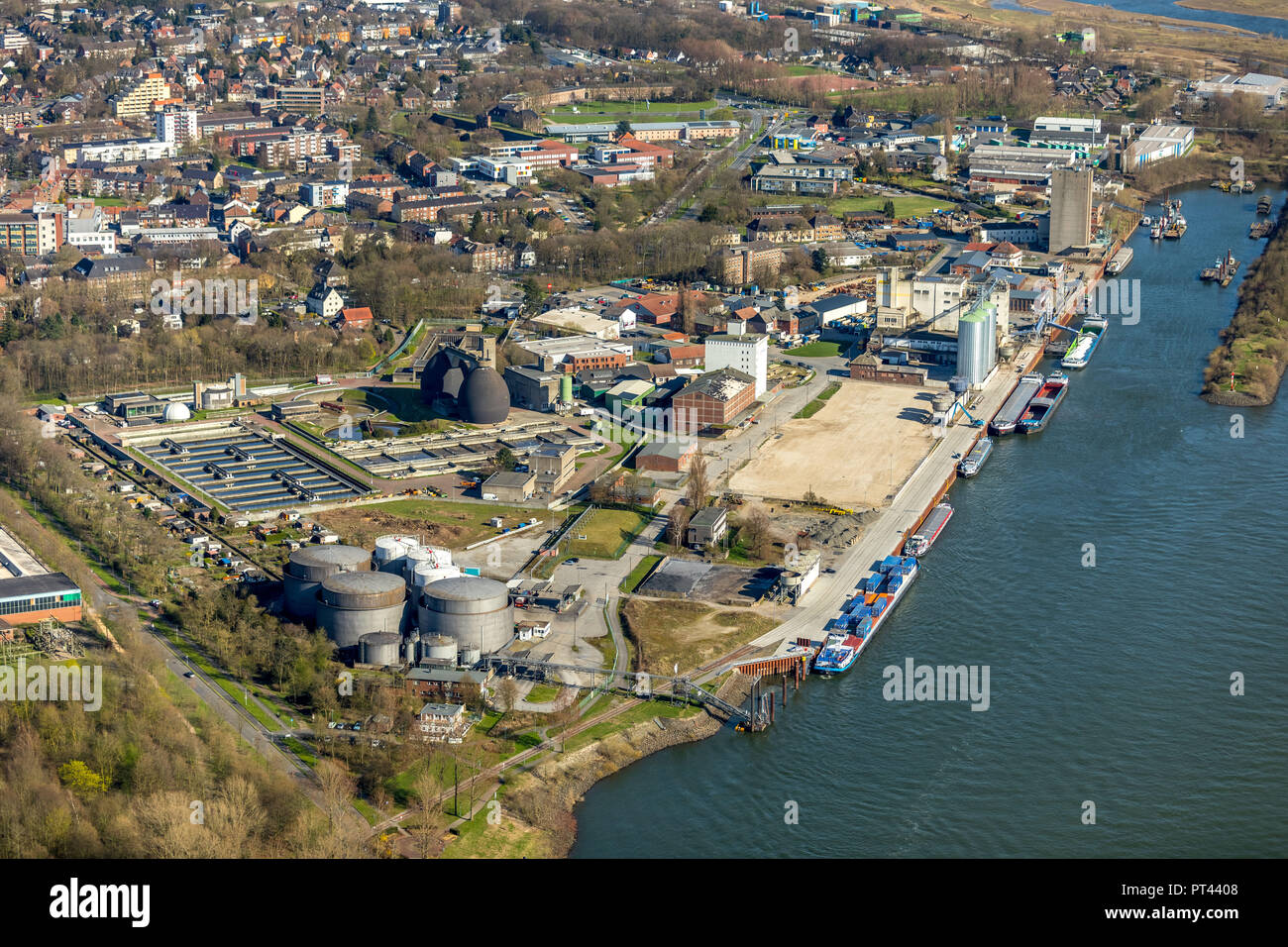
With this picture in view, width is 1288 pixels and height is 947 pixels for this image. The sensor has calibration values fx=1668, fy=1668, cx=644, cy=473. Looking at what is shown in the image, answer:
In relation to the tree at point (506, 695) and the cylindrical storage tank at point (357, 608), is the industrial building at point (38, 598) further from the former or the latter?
the tree at point (506, 695)

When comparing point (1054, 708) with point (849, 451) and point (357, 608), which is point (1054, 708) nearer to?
point (357, 608)

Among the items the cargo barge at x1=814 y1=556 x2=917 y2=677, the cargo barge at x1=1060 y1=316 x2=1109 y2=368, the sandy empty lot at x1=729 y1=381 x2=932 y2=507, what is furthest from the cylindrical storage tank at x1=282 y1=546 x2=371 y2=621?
the cargo barge at x1=1060 y1=316 x2=1109 y2=368

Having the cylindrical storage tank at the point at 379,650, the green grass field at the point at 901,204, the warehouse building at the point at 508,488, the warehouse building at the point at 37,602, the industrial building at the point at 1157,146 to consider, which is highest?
the industrial building at the point at 1157,146

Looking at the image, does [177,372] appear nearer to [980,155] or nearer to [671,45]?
[980,155]

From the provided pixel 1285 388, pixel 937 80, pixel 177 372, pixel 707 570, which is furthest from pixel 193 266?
pixel 937 80

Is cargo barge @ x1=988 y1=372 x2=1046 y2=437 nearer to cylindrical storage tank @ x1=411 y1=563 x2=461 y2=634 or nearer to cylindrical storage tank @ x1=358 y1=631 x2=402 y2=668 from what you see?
cylindrical storage tank @ x1=411 y1=563 x2=461 y2=634

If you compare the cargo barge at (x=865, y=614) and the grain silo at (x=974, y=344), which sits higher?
the grain silo at (x=974, y=344)

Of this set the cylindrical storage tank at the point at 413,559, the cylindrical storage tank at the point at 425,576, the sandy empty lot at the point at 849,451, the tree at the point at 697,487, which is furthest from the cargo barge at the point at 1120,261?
the cylindrical storage tank at the point at 425,576
